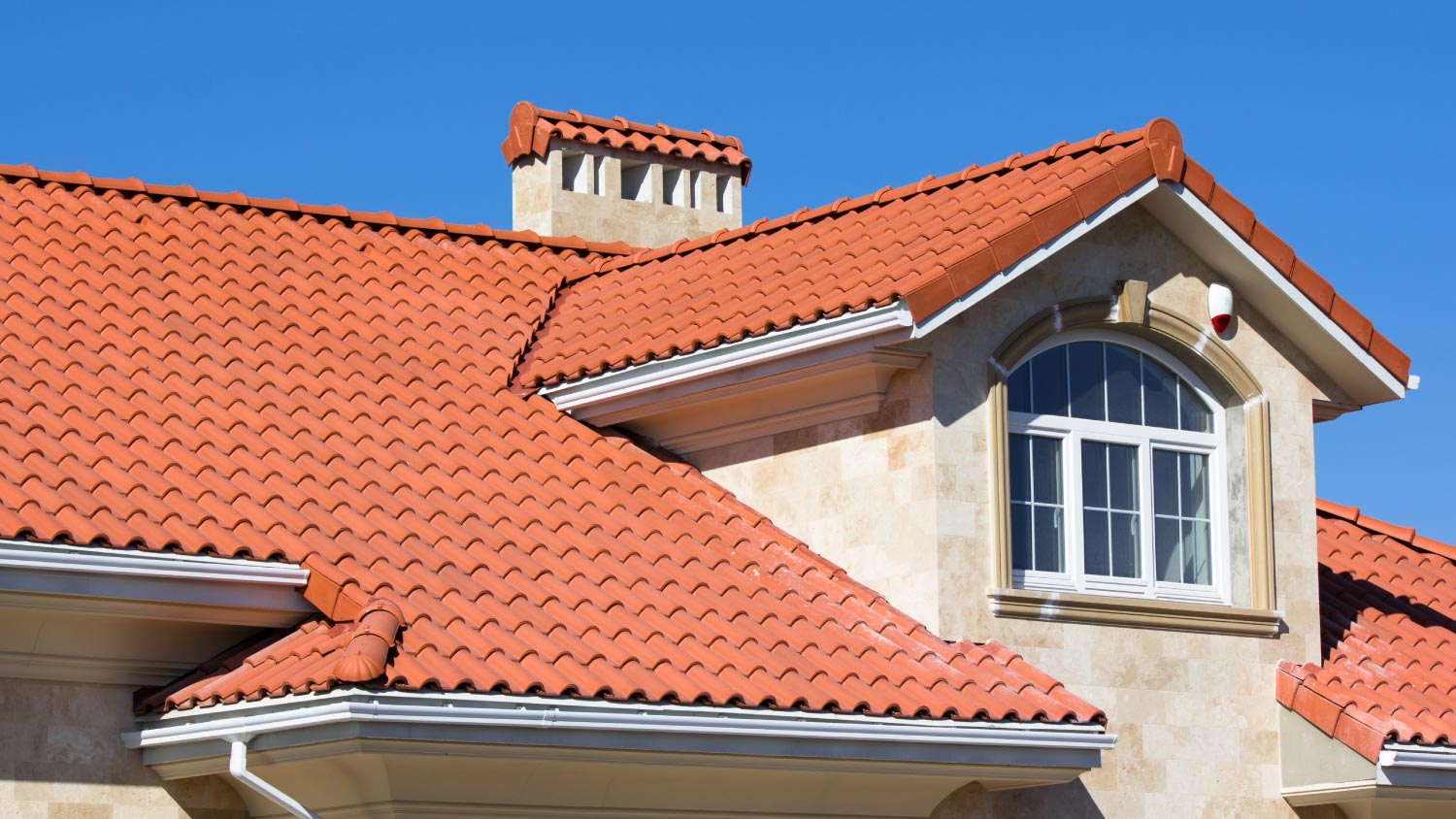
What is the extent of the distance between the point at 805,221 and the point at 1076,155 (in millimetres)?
2392

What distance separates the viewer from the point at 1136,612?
13859 millimetres

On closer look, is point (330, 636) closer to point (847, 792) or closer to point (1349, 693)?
point (847, 792)

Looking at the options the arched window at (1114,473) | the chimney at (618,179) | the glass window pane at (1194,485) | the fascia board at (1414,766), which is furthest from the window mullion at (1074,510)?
the chimney at (618,179)

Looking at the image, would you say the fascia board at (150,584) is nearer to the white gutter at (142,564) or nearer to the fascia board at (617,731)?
the white gutter at (142,564)

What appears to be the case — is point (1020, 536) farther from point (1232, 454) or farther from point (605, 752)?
point (605, 752)

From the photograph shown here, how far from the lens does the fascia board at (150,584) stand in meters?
10.7

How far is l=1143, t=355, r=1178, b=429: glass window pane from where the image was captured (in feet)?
47.9

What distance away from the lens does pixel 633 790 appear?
11.9 m

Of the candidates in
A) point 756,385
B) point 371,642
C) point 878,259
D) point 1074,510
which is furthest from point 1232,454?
point 371,642

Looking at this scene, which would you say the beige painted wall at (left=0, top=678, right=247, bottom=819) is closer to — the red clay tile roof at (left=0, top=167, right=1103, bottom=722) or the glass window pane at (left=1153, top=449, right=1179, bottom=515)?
the red clay tile roof at (left=0, top=167, right=1103, bottom=722)

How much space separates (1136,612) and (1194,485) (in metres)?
1.24

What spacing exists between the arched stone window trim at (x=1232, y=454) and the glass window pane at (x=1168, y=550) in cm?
34

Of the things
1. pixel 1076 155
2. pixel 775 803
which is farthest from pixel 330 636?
pixel 1076 155

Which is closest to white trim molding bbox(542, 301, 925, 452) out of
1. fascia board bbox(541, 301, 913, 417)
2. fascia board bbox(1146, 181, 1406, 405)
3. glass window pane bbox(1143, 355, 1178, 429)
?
fascia board bbox(541, 301, 913, 417)
